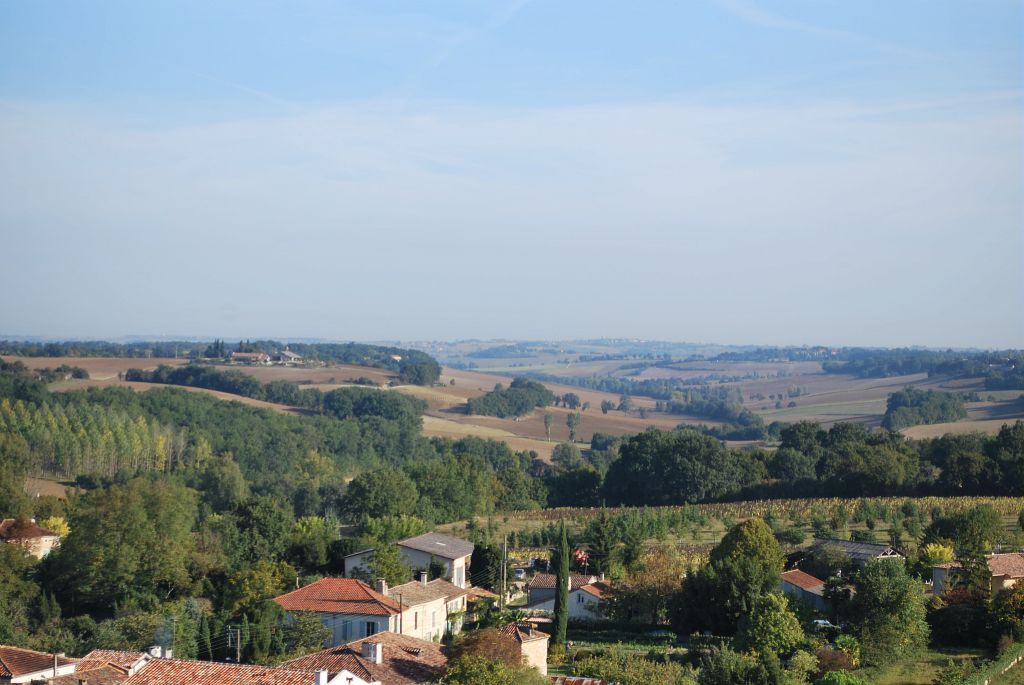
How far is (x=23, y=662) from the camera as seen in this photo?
28359mm

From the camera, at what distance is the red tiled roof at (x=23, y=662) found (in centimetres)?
2770

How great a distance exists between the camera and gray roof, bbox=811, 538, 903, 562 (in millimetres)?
46312

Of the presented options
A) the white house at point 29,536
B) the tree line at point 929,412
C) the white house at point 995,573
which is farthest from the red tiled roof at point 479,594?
the tree line at point 929,412

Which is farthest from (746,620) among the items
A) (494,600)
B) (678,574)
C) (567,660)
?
(494,600)

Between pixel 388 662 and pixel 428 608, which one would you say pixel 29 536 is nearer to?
pixel 428 608

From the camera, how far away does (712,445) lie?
81125 millimetres

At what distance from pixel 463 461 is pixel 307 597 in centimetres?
3951

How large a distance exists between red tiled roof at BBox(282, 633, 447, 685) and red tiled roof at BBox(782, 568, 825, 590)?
16.0m

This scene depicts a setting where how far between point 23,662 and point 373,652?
8.48m

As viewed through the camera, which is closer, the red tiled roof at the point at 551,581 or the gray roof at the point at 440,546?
the red tiled roof at the point at 551,581

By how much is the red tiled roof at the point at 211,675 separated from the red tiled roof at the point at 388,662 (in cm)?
123

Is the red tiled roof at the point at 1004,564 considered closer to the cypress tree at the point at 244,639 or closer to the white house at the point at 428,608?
the white house at the point at 428,608

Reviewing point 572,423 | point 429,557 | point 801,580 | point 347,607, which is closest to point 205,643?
point 347,607

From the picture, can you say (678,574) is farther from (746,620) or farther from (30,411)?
(30,411)
